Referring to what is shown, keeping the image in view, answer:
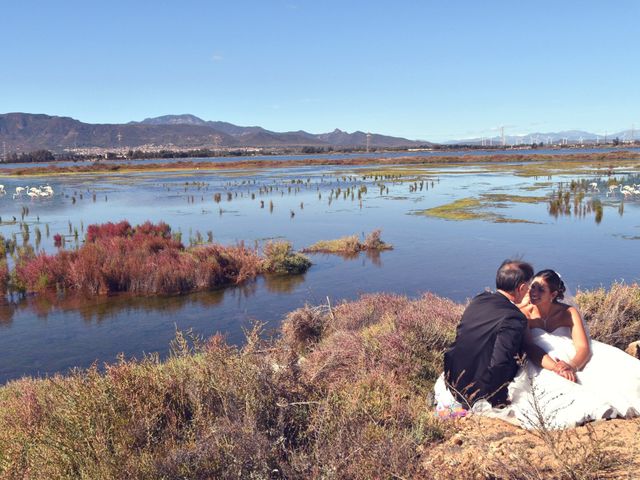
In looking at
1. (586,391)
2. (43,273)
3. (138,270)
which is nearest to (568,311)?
(586,391)

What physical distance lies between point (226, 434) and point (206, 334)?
19.9 feet

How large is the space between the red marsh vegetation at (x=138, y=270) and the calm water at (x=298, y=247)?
0.63m

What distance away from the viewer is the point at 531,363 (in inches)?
190

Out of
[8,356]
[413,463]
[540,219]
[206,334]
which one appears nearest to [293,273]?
[206,334]

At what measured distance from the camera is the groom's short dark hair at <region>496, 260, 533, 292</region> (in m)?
5.06

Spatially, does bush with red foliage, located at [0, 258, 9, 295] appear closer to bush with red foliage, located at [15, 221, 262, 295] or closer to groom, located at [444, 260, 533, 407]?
bush with red foliage, located at [15, 221, 262, 295]

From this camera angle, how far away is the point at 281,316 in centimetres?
1077

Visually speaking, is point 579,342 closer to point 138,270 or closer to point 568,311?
point 568,311

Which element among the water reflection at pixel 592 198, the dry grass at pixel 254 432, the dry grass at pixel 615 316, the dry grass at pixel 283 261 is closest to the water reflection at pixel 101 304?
the dry grass at pixel 283 261

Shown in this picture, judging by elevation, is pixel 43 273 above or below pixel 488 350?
below

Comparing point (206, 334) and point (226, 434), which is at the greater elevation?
point (226, 434)

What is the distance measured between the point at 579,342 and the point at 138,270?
1105cm

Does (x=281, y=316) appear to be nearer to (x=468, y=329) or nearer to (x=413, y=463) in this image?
(x=468, y=329)

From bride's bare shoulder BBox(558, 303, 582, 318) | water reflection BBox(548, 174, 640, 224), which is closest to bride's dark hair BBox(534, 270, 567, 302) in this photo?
bride's bare shoulder BBox(558, 303, 582, 318)
